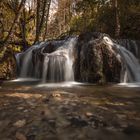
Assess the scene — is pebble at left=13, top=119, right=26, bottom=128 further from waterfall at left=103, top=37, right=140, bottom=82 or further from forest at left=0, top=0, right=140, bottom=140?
waterfall at left=103, top=37, right=140, bottom=82

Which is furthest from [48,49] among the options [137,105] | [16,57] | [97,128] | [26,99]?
[97,128]

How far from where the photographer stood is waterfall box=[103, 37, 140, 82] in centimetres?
1118

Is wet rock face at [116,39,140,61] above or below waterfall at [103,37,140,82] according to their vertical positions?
above

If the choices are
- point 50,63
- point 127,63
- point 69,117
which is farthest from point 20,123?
point 127,63

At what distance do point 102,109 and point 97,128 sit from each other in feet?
4.35

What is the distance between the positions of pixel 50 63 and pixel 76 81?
1.67 m

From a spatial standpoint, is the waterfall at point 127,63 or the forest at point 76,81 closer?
the forest at point 76,81

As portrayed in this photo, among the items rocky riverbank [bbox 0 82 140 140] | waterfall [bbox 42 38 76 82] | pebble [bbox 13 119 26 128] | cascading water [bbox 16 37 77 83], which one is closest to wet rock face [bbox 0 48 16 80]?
cascading water [bbox 16 37 77 83]

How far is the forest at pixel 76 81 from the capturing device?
436 centimetres

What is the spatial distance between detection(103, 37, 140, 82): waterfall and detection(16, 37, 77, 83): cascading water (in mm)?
2077

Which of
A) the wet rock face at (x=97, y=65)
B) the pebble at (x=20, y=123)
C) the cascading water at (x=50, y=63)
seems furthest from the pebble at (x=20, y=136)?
the cascading water at (x=50, y=63)

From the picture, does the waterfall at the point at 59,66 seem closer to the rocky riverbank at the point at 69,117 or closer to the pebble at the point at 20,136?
the rocky riverbank at the point at 69,117

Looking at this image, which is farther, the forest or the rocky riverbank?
the forest

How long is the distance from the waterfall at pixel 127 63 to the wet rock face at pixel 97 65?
1.19 ft
